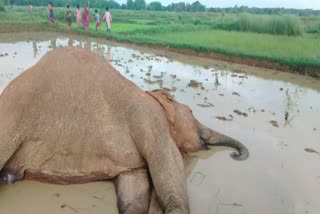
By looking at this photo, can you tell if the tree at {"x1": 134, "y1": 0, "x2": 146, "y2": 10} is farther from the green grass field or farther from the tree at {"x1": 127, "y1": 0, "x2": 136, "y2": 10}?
the green grass field

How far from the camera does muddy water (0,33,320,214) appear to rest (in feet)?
10.9

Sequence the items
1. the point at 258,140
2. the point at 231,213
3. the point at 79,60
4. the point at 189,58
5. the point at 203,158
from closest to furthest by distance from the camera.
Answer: the point at 231,213
the point at 79,60
the point at 203,158
the point at 258,140
the point at 189,58

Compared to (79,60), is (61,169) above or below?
below

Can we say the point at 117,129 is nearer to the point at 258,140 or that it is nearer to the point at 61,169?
the point at 61,169

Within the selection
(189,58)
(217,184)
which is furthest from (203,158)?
(189,58)

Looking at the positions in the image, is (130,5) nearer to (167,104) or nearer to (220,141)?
(220,141)

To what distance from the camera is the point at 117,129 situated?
333 centimetres

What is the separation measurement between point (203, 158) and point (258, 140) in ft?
3.51

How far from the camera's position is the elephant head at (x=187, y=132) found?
3.83 m

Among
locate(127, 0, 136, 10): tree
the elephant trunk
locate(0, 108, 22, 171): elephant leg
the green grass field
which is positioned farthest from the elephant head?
locate(127, 0, 136, 10): tree

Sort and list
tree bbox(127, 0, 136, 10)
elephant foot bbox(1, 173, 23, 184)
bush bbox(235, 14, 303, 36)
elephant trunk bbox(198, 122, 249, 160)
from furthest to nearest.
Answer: tree bbox(127, 0, 136, 10), bush bbox(235, 14, 303, 36), elephant trunk bbox(198, 122, 249, 160), elephant foot bbox(1, 173, 23, 184)

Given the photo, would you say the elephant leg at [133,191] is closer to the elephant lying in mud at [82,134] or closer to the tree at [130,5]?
the elephant lying in mud at [82,134]

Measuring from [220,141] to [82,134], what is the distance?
74.3 inches

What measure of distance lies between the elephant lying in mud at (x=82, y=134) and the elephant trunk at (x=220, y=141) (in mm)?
993
